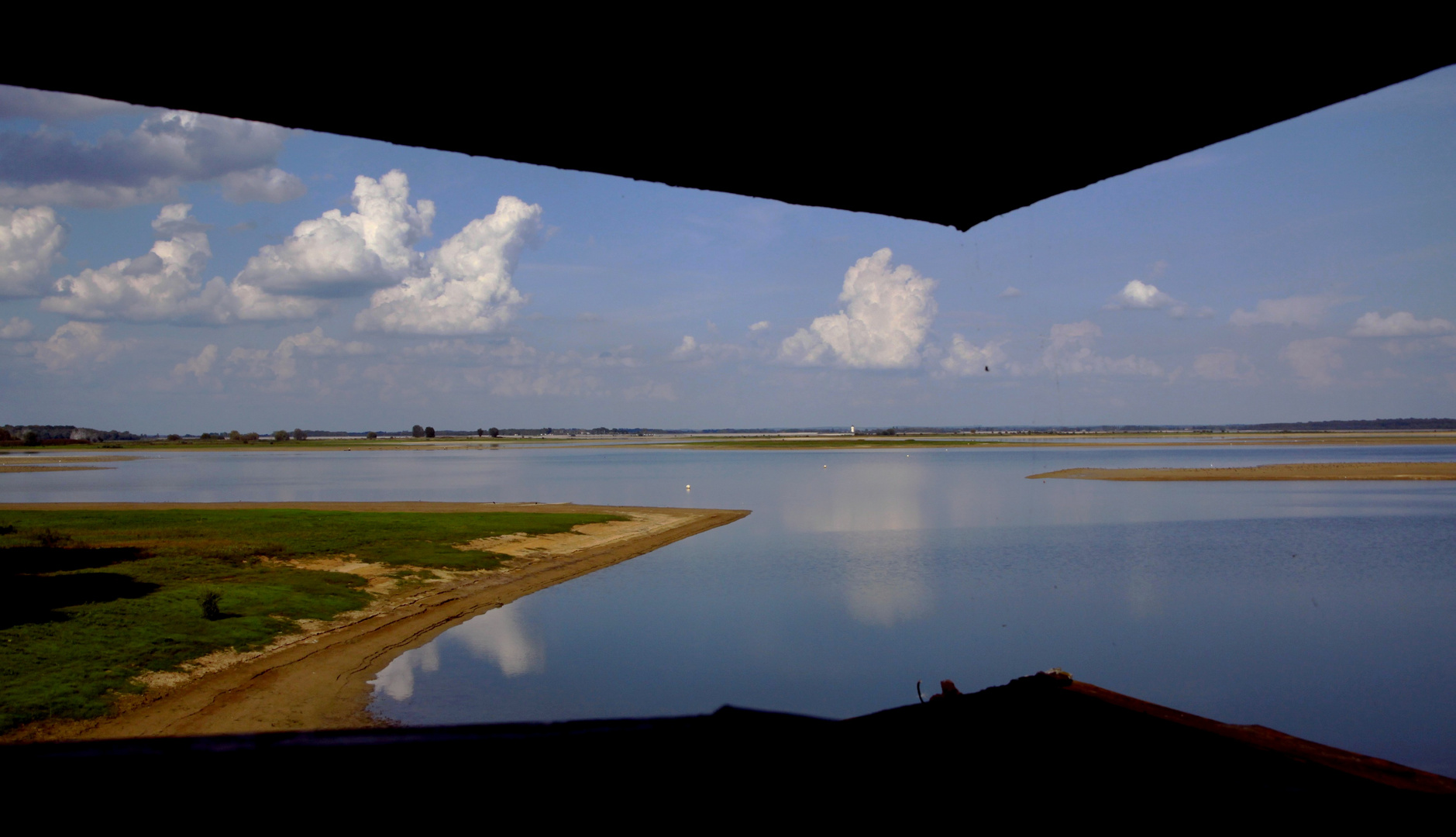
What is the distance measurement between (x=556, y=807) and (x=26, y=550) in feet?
89.3

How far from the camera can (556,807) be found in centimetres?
474

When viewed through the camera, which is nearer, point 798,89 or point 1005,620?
point 798,89

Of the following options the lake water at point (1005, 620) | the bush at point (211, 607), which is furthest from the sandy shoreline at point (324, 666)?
the bush at point (211, 607)

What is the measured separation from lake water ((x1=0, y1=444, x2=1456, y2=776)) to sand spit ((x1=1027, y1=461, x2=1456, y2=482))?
17.1 meters

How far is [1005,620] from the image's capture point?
21.6 meters

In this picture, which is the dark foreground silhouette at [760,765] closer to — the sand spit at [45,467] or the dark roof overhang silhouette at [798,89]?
the dark roof overhang silhouette at [798,89]

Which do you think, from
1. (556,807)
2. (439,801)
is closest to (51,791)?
(439,801)

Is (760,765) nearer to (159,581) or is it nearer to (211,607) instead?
(211,607)

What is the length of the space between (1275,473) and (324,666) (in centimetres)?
7597

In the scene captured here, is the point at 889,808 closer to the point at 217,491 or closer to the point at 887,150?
the point at 887,150

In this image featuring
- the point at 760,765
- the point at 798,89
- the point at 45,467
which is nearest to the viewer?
the point at 798,89

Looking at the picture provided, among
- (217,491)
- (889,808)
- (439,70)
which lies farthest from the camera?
(217,491)

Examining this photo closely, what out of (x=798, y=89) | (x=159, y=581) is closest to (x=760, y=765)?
(x=798, y=89)

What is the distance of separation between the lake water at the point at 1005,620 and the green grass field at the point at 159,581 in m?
3.94
